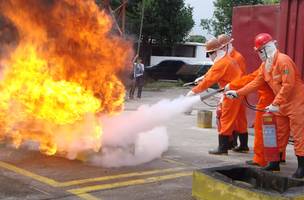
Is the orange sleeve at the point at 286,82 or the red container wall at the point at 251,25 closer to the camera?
the orange sleeve at the point at 286,82

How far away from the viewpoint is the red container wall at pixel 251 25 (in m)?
10.8

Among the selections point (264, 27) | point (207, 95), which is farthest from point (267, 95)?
point (264, 27)

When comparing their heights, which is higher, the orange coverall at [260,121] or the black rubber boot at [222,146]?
the orange coverall at [260,121]

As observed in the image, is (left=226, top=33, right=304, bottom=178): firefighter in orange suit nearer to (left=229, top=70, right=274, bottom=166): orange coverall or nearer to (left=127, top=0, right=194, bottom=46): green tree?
(left=229, top=70, right=274, bottom=166): orange coverall

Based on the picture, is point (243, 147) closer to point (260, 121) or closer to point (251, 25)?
point (260, 121)

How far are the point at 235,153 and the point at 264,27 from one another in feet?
12.1

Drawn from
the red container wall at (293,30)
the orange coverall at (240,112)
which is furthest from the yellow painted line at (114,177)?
the red container wall at (293,30)

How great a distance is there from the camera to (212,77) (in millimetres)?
7785

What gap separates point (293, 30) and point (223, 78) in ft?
7.35

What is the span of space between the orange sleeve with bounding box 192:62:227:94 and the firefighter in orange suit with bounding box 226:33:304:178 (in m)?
1.42

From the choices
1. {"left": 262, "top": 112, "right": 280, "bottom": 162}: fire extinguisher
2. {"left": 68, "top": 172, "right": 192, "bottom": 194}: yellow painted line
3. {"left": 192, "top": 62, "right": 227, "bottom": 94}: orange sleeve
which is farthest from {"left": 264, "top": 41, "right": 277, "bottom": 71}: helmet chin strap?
{"left": 68, "top": 172, "right": 192, "bottom": 194}: yellow painted line

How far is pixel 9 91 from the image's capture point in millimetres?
6957

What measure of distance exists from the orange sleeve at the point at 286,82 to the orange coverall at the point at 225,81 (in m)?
1.74

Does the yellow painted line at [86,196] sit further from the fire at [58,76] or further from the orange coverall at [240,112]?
the orange coverall at [240,112]
